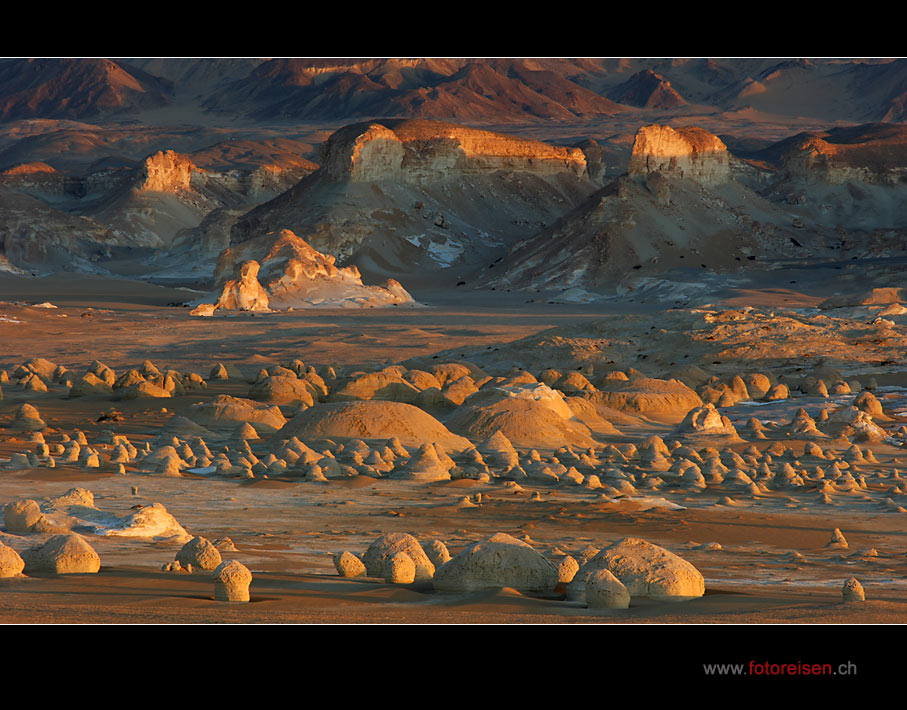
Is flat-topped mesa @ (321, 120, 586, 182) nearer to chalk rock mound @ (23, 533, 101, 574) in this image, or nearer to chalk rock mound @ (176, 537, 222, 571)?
chalk rock mound @ (176, 537, 222, 571)

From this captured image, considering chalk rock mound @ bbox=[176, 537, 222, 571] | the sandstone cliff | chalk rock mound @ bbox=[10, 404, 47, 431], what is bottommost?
chalk rock mound @ bbox=[10, 404, 47, 431]

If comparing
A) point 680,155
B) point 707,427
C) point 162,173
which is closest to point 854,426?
point 707,427

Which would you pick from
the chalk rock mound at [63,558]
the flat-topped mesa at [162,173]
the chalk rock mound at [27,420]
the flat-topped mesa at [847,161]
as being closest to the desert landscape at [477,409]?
the chalk rock mound at [63,558]

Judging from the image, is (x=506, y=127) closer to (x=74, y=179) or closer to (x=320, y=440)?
(x=74, y=179)

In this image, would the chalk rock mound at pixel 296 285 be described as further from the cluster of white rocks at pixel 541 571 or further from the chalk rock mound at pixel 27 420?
the cluster of white rocks at pixel 541 571

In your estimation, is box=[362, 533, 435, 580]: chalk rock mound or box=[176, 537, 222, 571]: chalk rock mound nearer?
box=[362, 533, 435, 580]: chalk rock mound

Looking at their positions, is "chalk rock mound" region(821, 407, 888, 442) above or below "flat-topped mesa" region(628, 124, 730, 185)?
below

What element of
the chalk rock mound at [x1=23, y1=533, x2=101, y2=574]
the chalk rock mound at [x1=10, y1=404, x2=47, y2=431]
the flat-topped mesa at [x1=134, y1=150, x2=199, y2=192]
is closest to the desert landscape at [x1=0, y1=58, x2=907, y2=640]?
the chalk rock mound at [x1=23, y1=533, x2=101, y2=574]
